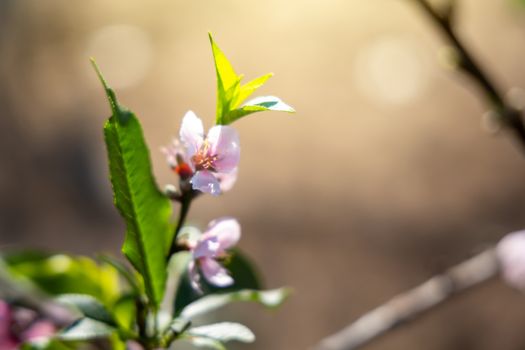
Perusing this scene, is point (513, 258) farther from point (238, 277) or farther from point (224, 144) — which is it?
point (224, 144)

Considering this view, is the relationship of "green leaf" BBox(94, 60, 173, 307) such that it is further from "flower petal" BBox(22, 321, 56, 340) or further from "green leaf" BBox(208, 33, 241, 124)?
"flower petal" BBox(22, 321, 56, 340)

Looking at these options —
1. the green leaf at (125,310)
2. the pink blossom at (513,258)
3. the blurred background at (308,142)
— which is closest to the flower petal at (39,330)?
the green leaf at (125,310)

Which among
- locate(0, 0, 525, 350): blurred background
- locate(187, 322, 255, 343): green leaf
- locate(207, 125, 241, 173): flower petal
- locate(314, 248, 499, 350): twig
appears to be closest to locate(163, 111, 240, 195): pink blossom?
locate(207, 125, 241, 173): flower petal

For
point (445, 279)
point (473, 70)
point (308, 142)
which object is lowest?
point (445, 279)

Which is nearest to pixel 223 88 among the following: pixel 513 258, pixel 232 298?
pixel 232 298

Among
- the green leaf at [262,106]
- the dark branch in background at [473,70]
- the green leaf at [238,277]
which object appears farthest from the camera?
the dark branch in background at [473,70]

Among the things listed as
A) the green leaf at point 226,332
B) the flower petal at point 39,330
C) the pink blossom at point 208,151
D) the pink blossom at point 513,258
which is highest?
the pink blossom at point 513,258

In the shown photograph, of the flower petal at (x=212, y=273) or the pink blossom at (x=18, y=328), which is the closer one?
the flower petal at (x=212, y=273)

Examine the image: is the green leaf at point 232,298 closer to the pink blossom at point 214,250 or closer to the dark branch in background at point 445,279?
the pink blossom at point 214,250
